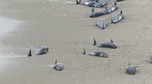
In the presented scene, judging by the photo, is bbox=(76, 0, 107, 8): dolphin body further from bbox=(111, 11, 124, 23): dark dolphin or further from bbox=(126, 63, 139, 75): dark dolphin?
bbox=(126, 63, 139, 75): dark dolphin

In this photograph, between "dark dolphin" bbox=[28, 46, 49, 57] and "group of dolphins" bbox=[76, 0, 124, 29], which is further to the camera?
"group of dolphins" bbox=[76, 0, 124, 29]

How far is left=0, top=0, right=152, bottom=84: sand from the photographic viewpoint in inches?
456

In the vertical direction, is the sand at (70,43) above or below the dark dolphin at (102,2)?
below

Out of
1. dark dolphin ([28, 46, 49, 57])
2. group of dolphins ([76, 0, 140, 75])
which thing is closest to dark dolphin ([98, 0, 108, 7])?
group of dolphins ([76, 0, 140, 75])

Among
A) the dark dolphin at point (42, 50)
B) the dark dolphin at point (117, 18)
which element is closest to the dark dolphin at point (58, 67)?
the dark dolphin at point (42, 50)

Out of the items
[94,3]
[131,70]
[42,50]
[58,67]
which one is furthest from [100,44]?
[94,3]

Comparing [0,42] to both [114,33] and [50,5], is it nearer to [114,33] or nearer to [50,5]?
[114,33]

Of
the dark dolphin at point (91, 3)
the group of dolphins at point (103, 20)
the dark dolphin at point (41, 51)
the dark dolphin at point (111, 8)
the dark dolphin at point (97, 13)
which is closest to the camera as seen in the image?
the group of dolphins at point (103, 20)

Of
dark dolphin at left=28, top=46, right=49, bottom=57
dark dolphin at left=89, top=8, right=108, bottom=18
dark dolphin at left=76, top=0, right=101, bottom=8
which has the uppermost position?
dark dolphin at left=76, top=0, right=101, bottom=8

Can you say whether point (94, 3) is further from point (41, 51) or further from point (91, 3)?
point (41, 51)

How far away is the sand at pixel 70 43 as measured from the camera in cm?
1159

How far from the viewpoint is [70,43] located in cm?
1444

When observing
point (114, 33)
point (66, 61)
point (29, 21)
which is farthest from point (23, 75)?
point (29, 21)

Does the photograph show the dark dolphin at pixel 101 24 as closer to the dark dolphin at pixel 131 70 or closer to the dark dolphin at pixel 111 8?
the dark dolphin at pixel 111 8
